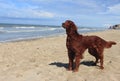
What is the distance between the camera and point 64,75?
8570mm

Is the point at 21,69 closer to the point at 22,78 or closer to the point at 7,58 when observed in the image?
the point at 22,78

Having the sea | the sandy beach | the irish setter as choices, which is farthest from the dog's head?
the sea


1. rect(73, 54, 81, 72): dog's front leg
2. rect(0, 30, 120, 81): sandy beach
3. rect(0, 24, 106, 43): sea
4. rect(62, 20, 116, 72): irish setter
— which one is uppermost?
rect(62, 20, 116, 72): irish setter

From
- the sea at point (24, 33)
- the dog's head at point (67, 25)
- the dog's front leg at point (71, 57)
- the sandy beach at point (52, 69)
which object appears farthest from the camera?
the sea at point (24, 33)

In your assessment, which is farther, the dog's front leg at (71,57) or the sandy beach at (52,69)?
the dog's front leg at (71,57)

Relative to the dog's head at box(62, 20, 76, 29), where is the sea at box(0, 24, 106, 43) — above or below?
below

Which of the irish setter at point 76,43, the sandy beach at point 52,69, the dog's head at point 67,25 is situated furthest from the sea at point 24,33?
the dog's head at point 67,25

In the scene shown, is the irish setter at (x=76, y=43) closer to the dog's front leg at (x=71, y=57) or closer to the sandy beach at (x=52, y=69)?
the dog's front leg at (x=71, y=57)

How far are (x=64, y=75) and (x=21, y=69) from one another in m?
1.71

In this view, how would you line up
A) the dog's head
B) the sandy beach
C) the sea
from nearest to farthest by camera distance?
the sandy beach < the dog's head < the sea

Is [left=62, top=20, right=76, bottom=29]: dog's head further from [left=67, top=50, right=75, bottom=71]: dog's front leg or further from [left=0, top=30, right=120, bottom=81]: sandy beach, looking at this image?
[left=0, top=30, right=120, bottom=81]: sandy beach

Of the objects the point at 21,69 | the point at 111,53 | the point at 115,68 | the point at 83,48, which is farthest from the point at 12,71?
the point at 111,53

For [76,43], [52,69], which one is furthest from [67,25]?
[52,69]

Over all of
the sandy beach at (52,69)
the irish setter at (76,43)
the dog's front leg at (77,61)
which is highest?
the irish setter at (76,43)
